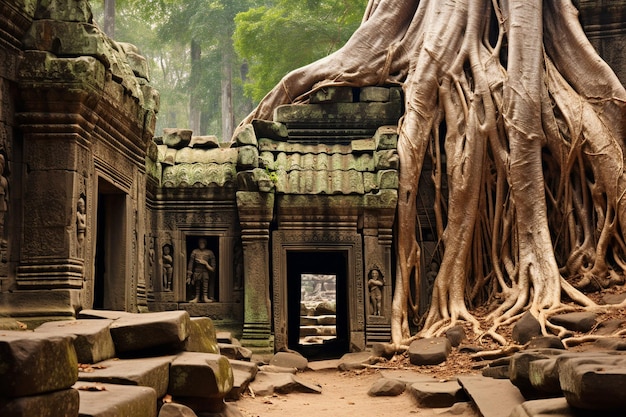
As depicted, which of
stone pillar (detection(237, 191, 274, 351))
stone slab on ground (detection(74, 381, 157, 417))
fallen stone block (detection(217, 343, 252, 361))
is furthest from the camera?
stone pillar (detection(237, 191, 274, 351))

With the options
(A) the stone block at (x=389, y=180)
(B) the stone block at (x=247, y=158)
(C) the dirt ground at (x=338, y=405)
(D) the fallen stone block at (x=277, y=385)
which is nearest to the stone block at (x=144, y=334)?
(C) the dirt ground at (x=338, y=405)

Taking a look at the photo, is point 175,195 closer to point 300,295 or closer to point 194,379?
point 300,295

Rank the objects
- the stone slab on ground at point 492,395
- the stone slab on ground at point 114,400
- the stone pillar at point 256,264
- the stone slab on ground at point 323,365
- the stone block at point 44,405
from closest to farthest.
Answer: the stone block at point 44,405 → the stone slab on ground at point 114,400 → the stone slab on ground at point 492,395 → the stone slab on ground at point 323,365 → the stone pillar at point 256,264

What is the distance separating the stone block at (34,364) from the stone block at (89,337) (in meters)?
1.15

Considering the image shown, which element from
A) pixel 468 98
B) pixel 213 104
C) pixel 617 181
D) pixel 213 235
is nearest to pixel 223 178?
pixel 213 235

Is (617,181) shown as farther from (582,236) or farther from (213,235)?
(213,235)

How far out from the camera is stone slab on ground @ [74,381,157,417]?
2830 millimetres

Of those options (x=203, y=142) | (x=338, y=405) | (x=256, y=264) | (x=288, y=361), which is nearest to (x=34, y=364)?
(x=338, y=405)

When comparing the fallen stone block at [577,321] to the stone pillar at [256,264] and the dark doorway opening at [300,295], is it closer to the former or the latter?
the dark doorway opening at [300,295]

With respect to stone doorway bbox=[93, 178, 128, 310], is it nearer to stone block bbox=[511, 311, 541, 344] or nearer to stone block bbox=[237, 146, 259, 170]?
stone block bbox=[237, 146, 259, 170]

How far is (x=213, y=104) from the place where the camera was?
26891 mm

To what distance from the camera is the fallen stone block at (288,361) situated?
8.25 metres

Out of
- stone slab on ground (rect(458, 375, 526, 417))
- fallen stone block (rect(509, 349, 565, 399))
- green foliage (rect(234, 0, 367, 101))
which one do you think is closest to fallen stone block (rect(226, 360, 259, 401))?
stone slab on ground (rect(458, 375, 526, 417))

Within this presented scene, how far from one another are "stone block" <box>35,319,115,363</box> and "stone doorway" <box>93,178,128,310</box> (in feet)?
8.02
